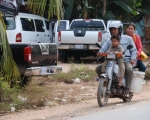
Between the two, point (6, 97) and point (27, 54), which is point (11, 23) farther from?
point (6, 97)

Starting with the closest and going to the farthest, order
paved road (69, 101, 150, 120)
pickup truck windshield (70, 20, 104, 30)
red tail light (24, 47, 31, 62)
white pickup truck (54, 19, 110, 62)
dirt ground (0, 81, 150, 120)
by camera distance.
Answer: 1. paved road (69, 101, 150, 120)
2. dirt ground (0, 81, 150, 120)
3. red tail light (24, 47, 31, 62)
4. white pickup truck (54, 19, 110, 62)
5. pickup truck windshield (70, 20, 104, 30)

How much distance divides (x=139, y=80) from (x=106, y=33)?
883cm

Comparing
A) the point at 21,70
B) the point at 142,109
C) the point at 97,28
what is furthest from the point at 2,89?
the point at 97,28

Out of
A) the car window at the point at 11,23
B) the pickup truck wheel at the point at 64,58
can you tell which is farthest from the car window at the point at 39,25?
the car window at the point at 11,23

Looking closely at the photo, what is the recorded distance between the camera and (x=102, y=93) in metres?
8.80

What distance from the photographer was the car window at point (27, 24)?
17.5 meters

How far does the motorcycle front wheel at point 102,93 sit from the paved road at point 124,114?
0.43m

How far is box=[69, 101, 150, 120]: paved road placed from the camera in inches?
297

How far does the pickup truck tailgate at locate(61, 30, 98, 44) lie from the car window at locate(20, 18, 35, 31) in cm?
126

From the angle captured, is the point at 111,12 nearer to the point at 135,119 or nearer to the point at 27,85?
the point at 27,85

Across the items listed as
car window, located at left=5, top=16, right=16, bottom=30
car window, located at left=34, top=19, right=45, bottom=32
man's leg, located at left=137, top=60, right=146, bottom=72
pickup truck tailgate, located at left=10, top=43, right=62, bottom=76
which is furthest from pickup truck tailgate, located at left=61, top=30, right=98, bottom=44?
man's leg, located at left=137, top=60, right=146, bottom=72

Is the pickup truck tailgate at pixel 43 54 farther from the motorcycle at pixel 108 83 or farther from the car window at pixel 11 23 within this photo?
the car window at pixel 11 23

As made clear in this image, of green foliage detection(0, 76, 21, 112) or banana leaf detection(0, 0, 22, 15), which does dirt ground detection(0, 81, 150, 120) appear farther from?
banana leaf detection(0, 0, 22, 15)

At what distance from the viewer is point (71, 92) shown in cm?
1166
